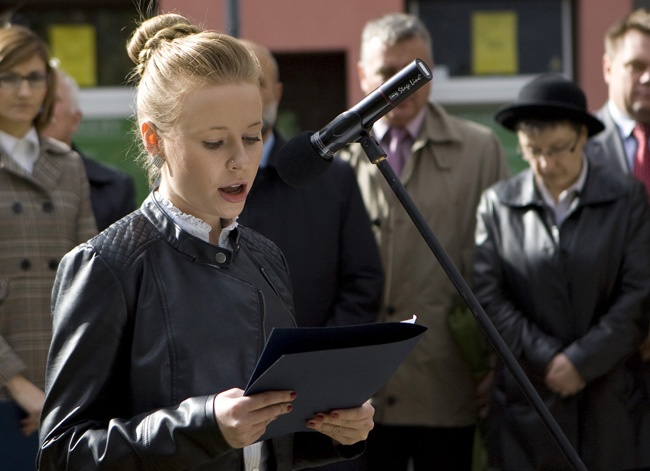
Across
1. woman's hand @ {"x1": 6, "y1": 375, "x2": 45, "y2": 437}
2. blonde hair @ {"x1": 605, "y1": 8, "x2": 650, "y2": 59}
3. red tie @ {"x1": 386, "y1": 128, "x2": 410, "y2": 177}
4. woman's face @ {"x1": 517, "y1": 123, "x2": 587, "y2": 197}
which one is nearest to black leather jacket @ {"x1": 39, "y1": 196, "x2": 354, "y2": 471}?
woman's hand @ {"x1": 6, "y1": 375, "x2": 45, "y2": 437}

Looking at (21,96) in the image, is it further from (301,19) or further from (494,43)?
(494,43)

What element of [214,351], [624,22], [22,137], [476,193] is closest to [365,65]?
[476,193]

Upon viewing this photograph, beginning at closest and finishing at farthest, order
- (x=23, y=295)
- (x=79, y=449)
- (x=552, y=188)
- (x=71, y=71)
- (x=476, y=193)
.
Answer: (x=79, y=449) → (x=23, y=295) → (x=552, y=188) → (x=476, y=193) → (x=71, y=71)

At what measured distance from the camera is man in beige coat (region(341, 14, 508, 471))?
15.4ft

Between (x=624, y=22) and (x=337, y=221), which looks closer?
(x=337, y=221)

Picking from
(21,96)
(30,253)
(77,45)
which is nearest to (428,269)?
(30,253)

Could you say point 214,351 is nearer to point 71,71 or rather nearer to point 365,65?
point 365,65

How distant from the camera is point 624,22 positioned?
4.99m

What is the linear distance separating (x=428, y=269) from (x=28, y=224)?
64.6 inches

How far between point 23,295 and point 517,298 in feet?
6.09

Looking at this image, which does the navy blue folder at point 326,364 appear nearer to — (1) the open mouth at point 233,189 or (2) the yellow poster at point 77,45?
(1) the open mouth at point 233,189

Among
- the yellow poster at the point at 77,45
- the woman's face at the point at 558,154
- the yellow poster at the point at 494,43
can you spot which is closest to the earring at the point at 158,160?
the woman's face at the point at 558,154

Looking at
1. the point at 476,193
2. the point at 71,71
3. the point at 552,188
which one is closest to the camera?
the point at 552,188

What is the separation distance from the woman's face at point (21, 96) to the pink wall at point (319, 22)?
124 inches
